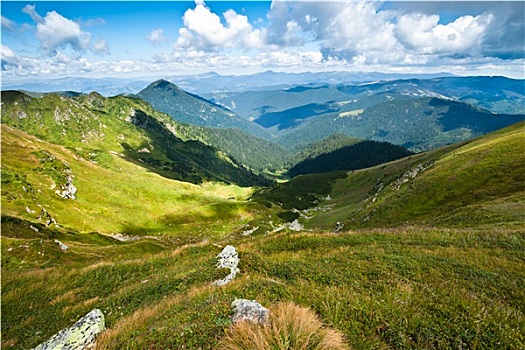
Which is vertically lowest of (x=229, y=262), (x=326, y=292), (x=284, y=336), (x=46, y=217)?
(x=46, y=217)

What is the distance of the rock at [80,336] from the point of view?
32.9 ft

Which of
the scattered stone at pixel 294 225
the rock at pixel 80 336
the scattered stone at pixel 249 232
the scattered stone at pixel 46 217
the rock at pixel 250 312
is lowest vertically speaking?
the scattered stone at pixel 294 225

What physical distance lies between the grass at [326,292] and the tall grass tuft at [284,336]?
565 mm

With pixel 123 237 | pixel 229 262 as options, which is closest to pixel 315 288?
pixel 229 262

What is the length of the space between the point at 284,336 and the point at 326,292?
4742 millimetres

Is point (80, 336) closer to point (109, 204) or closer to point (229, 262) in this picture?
point (229, 262)

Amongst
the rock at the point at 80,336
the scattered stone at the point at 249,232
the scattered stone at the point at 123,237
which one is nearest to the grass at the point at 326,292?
the rock at the point at 80,336

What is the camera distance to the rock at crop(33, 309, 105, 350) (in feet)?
32.9

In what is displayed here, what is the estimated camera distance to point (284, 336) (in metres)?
6.93

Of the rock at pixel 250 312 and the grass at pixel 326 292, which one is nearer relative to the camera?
the rock at pixel 250 312

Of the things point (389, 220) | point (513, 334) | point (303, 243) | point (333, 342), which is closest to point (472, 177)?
point (389, 220)

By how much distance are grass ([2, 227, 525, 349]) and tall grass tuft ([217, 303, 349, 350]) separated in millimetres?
565

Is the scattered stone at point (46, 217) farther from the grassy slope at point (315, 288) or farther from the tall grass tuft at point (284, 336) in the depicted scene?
the tall grass tuft at point (284, 336)

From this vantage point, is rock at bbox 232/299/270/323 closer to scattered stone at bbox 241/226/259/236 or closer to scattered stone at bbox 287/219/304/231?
scattered stone at bbox 241/226/259/236
